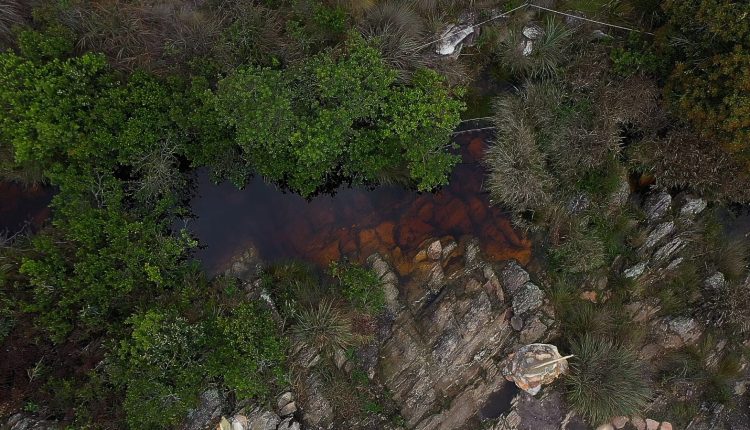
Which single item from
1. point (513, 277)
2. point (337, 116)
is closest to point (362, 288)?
point (513, 277)

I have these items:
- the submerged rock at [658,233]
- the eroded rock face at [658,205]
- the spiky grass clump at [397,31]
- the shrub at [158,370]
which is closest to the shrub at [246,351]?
the shrub at [158,370]

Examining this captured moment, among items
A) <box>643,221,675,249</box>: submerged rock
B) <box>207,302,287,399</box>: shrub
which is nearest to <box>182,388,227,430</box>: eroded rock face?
<box>207,302,287,399</box>: shrub

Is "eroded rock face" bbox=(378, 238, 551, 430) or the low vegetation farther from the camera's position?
"eroded rock face" bbox=(378, 238, 551, 430)

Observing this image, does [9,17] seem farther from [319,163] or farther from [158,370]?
[158,370]

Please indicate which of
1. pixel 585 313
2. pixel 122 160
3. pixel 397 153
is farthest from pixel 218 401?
pixel 585 313

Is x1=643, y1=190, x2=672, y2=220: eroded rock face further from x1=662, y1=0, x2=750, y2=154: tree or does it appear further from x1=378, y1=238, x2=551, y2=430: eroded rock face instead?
x1=378, y1=238, x2=551, y2=430: eroded rock face

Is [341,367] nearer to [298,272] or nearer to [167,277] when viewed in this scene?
[298,272]
